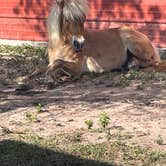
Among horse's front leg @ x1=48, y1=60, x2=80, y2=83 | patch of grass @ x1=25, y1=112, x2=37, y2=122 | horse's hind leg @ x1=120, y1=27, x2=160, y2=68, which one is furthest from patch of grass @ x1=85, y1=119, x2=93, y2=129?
horse's hind leg @ x1=120, y1=27, x2=160, y2=68

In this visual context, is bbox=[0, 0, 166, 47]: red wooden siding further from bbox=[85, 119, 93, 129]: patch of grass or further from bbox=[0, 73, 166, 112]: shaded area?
bbox=[85, 119, 93, 129]: patch of grass

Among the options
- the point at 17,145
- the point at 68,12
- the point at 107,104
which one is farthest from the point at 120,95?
the point at 17,145

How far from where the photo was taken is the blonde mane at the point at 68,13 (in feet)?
26.4

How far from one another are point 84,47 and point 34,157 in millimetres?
3835

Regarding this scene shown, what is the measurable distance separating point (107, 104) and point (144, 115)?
0.63 metres

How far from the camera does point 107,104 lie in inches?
268

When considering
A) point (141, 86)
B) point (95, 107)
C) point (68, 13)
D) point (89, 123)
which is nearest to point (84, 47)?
point (68, 13)

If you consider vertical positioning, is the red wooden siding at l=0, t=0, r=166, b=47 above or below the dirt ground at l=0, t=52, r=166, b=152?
above

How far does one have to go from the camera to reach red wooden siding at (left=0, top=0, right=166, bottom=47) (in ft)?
37.6

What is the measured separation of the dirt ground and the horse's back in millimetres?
265

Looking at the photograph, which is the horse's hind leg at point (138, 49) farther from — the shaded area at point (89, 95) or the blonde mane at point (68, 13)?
the blonde mane at point (68, 13)

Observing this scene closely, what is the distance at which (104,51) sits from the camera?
8914 millimetres

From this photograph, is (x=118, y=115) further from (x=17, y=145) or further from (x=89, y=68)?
(x=89, y=68)

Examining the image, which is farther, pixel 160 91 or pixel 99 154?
pixel 160 91
